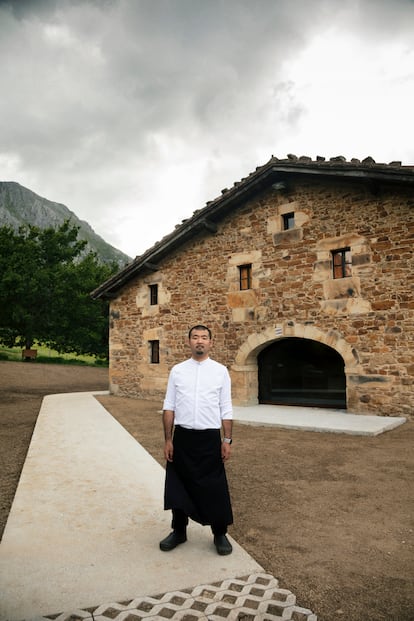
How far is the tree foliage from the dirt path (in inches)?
711

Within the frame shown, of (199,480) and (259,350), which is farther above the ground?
(259,350)

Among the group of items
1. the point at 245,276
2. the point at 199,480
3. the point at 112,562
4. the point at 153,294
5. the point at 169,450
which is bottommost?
the point at 112,562

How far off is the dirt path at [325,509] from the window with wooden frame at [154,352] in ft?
16.6

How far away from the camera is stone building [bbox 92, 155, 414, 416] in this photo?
8.66 meters

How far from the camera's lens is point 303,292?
992 centimetres

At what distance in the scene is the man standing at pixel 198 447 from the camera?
290 centimetres

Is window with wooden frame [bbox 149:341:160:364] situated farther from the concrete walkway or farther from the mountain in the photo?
the mountain

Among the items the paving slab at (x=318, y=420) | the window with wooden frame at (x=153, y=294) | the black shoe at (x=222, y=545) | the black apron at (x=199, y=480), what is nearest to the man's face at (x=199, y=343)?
the black apron at (x=199, y=480)

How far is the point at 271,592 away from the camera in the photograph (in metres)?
2.38

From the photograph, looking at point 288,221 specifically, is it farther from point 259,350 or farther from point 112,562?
point 112,562

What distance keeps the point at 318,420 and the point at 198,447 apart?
6058 mm

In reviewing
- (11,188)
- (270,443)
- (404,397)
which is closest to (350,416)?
(404,397)

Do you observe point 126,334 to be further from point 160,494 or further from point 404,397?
point 160,494

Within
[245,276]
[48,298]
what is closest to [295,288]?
[245,276]
